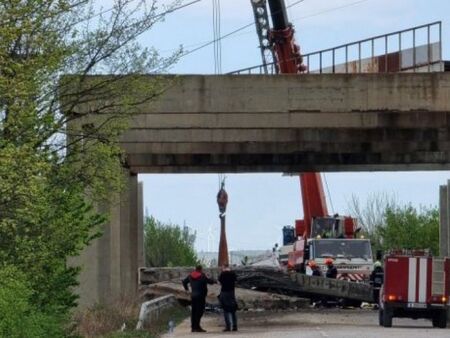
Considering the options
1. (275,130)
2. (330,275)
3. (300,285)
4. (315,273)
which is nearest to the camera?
(275,130)

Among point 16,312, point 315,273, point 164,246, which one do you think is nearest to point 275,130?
point 315,273

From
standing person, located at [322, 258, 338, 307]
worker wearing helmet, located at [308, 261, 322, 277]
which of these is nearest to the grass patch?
standing person, located at [322, 258, 338, 307]

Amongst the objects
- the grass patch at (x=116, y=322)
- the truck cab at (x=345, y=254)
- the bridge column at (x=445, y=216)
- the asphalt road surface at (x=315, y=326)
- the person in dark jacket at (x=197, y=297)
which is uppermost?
the bridge column at (x=445, y=216)

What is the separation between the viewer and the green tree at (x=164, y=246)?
117250mm

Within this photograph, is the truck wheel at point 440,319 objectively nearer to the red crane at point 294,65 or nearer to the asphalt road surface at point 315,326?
the asphalt road surface at point 315,326

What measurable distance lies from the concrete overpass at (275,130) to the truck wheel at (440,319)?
19.4 feet

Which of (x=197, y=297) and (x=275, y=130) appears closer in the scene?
(x=197, y=297)

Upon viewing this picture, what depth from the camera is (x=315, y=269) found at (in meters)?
54.4

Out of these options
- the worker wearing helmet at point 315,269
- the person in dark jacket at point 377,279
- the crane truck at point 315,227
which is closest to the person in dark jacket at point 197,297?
the person in dark jacket at point 377,279

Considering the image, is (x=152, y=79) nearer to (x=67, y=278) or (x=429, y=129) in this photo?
(x=67, y=278)

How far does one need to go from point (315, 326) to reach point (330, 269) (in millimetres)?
16404

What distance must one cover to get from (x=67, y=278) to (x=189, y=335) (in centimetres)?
712

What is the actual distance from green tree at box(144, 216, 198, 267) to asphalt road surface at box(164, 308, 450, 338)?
6639 centimetres

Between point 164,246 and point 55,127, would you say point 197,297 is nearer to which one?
point 55,127
